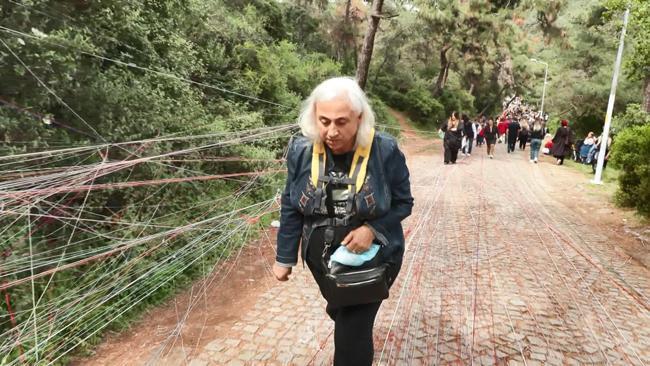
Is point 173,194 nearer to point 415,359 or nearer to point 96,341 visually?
point 96,341

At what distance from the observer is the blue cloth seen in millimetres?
1744

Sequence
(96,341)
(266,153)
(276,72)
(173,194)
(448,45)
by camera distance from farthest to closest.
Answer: (448,45), (276,72), (266,153), (173,194), (96,341)

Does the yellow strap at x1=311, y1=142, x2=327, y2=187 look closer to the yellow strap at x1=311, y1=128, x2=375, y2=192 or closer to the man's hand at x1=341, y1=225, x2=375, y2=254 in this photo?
the yellow strap at x1=311, y1=128, x2=375, y2=192

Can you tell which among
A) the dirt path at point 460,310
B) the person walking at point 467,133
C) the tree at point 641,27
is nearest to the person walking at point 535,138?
the person walking at point 467,133

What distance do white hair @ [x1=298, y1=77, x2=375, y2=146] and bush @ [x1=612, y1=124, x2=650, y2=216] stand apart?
676cm

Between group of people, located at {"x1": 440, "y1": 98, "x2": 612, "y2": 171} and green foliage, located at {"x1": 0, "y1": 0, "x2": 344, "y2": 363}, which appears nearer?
green foliage, located at {"x1": 0, "y1": 0, "x2": 344, "y2": 363}

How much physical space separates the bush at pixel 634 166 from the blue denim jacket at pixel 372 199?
6580 mm

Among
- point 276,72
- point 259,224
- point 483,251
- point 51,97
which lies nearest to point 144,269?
point 51,97

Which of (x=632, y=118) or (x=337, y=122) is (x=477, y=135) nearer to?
(x=632, y=118)

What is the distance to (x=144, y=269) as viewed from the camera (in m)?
3.67

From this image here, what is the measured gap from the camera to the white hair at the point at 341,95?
1.73 meters

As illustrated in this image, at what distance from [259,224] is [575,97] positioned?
26276mm

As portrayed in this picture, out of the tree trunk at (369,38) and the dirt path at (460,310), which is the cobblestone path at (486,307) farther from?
the tree trunk at (369,38)

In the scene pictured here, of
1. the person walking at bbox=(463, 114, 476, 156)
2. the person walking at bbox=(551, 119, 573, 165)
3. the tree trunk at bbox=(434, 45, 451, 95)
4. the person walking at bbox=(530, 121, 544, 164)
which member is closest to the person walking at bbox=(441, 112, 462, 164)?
the person walking at bbox=(463, 114, 476, 156)
